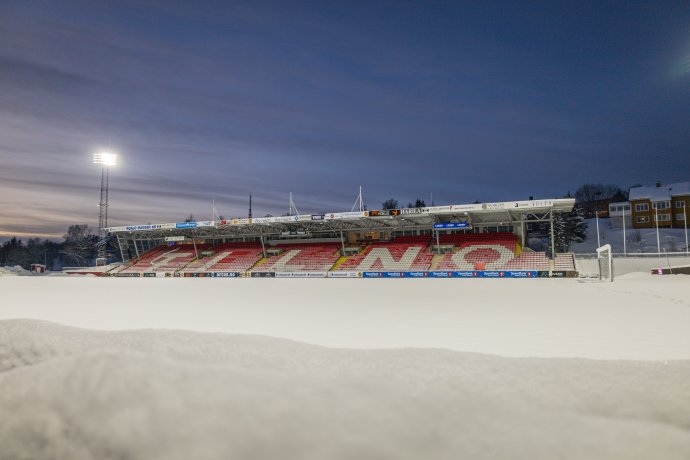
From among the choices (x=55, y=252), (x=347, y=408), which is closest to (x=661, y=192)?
(x=347, y=408)

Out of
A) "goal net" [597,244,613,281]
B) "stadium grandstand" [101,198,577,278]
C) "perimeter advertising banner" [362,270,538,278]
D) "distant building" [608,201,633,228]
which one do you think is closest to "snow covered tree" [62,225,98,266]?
"stadium grandstand" [101,198,577,278]

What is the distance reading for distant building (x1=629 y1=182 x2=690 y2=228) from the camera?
53312mm

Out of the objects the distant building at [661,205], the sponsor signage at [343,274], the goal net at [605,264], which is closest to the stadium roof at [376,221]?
the goal net at [605,264]

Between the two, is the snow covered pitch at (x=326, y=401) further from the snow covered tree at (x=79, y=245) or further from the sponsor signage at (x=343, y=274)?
the snow covered tree at (x=79, y=245)

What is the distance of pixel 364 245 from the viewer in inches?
1457

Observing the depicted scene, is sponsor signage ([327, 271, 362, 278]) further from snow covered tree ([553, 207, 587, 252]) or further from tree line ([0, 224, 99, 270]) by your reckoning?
tree line ([0, 224, 99, 270])

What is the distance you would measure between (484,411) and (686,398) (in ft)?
5.49

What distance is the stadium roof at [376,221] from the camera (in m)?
28.7

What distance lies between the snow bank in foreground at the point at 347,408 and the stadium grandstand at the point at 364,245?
85.8 feet

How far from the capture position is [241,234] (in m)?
42.4

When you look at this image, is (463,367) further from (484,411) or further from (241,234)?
(241,234)

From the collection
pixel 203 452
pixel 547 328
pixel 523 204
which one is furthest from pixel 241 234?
pixel 203 452

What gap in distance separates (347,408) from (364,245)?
113 feet

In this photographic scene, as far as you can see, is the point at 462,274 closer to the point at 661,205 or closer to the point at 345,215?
the point at 345,215
